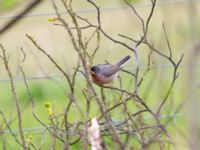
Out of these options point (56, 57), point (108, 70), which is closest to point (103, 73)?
point (108, 70)

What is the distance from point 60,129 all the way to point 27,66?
7.19 meters

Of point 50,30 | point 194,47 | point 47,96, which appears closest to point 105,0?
point 47,96

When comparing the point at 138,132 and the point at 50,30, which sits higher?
the point at 50,30

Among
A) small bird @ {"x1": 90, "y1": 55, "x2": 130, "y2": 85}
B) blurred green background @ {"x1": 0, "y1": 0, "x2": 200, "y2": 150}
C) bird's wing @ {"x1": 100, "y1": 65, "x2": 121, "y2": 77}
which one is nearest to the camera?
small bird @ {"x1": 90, "y1": 55, "x2": 130, "y2": 85}

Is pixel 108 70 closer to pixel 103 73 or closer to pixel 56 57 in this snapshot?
pixel 103 73

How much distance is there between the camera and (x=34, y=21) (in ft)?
41.2

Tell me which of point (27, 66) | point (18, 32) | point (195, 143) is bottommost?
point (195, 143)

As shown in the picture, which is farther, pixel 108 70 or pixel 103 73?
pixel 108 70

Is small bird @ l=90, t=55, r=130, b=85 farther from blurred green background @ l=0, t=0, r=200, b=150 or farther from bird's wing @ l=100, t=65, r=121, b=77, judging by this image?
blurred green background @ l=0, t=0, r=200, b=150

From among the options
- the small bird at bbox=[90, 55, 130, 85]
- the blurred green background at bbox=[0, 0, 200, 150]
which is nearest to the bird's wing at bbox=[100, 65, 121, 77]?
the small bird at bbox=[90, 55, 130, 85]

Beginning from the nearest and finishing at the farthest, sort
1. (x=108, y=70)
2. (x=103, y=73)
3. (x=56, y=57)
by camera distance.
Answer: (x=103, y=73) < (x=108, y=70) < (x=56, y=57)

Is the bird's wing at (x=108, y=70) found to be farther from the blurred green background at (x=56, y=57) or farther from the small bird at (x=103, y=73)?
the blurred green background at (x=56, y=57)

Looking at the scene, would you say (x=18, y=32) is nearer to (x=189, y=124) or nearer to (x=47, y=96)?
(x=47, y=96)

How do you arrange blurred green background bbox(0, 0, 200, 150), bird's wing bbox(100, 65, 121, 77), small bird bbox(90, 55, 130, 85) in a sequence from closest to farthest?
small bird bbox(90, 55, 130, 85) → bird's wing bbox(100, 65, 121, 77) → blurred green background bbox(0, 0, 200, 150)
